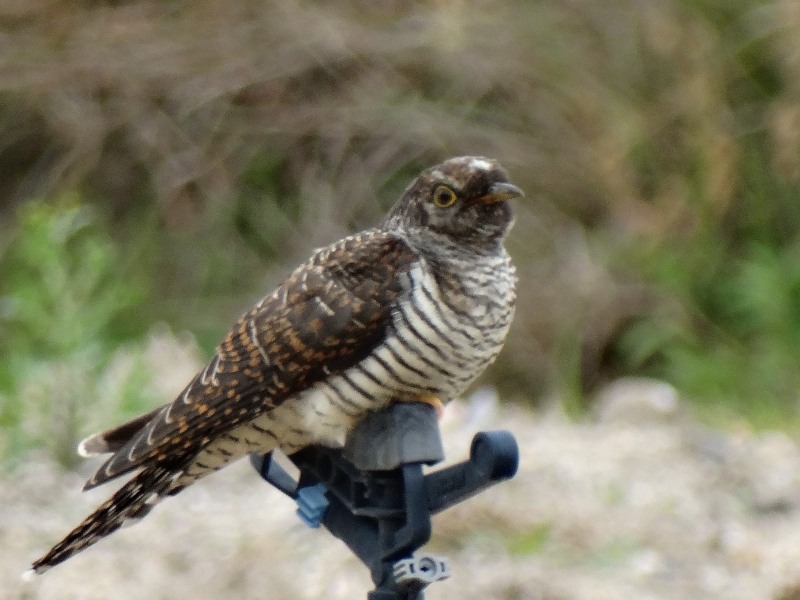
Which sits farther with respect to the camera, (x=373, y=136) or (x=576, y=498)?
(x=373, y=136)

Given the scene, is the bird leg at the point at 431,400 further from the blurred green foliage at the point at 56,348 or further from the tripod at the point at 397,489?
the blurred green foliage at the point at 56,348

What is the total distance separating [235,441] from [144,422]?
0.17 meters

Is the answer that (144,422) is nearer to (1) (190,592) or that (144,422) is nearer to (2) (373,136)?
(1) (190,592)

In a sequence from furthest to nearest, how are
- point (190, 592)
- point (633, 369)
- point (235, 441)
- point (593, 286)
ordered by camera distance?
1. point (633, 369)
2. point (593, 286)
3. point (190, 592)
4. point (235, 441)

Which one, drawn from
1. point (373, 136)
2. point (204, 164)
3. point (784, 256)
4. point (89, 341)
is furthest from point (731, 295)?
point (89, 341)

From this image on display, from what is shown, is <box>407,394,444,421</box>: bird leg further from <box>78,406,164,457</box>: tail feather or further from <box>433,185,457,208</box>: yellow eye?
<box>78,406,164,457</box>: tail feather

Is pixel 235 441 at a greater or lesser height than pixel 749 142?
lesser

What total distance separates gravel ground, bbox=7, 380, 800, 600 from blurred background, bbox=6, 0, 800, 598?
99cm

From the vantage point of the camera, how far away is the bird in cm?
159

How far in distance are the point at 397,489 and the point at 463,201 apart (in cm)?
53

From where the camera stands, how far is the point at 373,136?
4.96 metres

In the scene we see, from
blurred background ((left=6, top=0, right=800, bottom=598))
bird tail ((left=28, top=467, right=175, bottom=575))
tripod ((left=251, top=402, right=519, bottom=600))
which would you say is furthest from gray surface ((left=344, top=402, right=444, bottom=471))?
blurred background ((left=6, top=0, right=800, bottom=598))

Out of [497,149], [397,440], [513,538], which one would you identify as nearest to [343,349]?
[397,440]

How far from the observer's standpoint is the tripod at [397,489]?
4.17 ft
